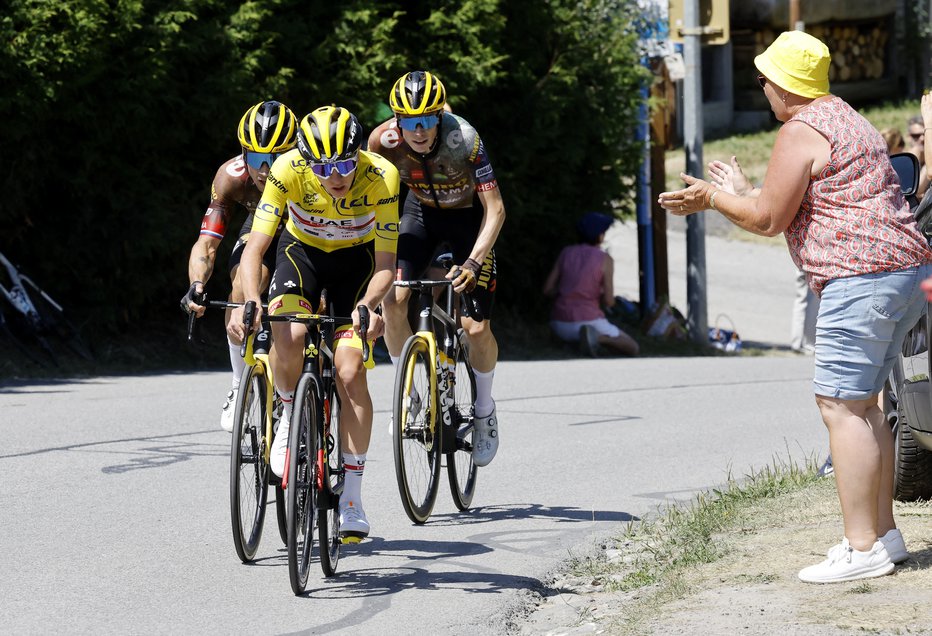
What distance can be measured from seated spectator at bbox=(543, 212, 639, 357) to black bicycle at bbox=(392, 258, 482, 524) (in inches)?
334

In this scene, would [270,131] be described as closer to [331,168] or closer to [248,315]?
[331,168]

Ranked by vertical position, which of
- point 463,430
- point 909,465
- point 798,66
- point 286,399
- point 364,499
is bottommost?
point 364,499

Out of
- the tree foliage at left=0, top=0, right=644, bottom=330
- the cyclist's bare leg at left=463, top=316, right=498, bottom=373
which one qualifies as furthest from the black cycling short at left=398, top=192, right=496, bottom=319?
the tree foliage at left=0, top=0, right=644, bottom=330

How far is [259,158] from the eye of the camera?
7211 mm

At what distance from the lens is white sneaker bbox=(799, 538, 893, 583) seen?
5.43 meters

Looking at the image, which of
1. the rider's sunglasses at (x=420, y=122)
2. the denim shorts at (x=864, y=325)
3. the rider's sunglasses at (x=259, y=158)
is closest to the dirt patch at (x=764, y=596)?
the denim shorts at (x=864, y=325)

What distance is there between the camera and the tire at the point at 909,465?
22.4 feet

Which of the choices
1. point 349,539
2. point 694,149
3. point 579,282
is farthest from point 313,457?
point 694,149

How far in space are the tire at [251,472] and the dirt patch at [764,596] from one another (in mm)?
1296

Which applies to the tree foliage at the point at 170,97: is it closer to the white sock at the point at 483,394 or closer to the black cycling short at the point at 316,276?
the white sock at the point at 483,394

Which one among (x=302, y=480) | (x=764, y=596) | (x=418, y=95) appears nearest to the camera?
(x=764, y=596)

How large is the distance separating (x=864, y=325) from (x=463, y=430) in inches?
105

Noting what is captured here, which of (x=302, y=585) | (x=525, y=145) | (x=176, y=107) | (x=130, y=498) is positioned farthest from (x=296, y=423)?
(x=525, y=145)

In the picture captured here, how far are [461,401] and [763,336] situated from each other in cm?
1514
